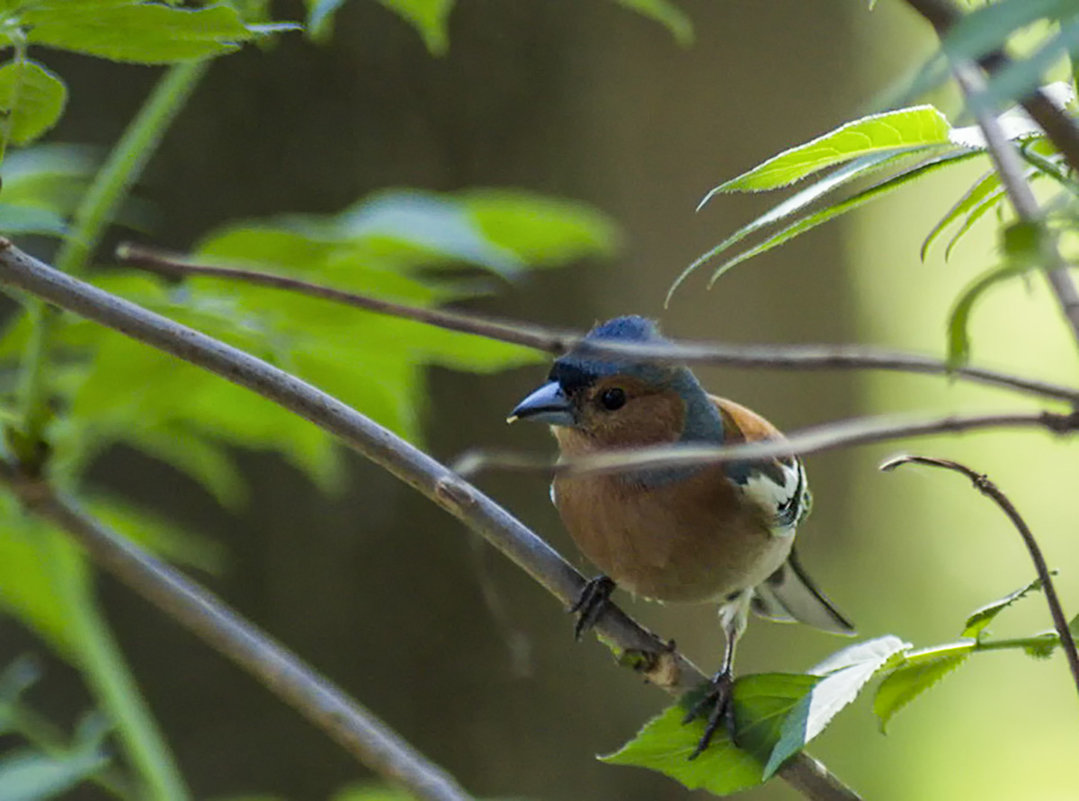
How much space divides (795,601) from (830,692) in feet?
2.51

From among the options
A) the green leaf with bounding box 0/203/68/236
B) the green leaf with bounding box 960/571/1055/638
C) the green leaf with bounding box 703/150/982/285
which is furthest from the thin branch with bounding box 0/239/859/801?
the green leaf with bounding box 703/150/982/285

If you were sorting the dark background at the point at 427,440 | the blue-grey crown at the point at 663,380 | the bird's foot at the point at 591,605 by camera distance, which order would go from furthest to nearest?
1. the dark background at the point at 427,440
2. the blue-grey crown at the point at 663,380
3. the bird's foot at the point at 591,605

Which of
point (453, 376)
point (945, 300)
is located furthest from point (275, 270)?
point (945, 300)

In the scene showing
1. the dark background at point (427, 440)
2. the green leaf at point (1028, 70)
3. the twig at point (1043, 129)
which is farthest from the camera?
the dark background at point (427, 440)

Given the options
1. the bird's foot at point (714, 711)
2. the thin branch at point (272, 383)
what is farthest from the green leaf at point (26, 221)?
the bird's foot at point (714, 711)

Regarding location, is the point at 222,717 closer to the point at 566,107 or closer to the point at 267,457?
the point at 267,457

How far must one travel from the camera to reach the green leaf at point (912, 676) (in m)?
0.71

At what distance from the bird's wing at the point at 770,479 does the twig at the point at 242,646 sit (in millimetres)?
447

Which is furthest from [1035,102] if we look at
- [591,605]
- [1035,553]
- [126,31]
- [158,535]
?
[158,535]

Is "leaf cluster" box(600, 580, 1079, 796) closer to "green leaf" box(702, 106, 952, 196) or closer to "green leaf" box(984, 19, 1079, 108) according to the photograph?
"green leaf" box(702, 106, 952, 196)

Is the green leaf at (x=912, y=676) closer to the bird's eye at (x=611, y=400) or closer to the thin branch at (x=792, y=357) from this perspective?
the thin branch at (x=792, y=357)

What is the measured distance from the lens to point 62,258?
45.6 inches

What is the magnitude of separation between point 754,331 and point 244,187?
3.93ft

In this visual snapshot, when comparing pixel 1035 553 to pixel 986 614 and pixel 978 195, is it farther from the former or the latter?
pixel 978 195
